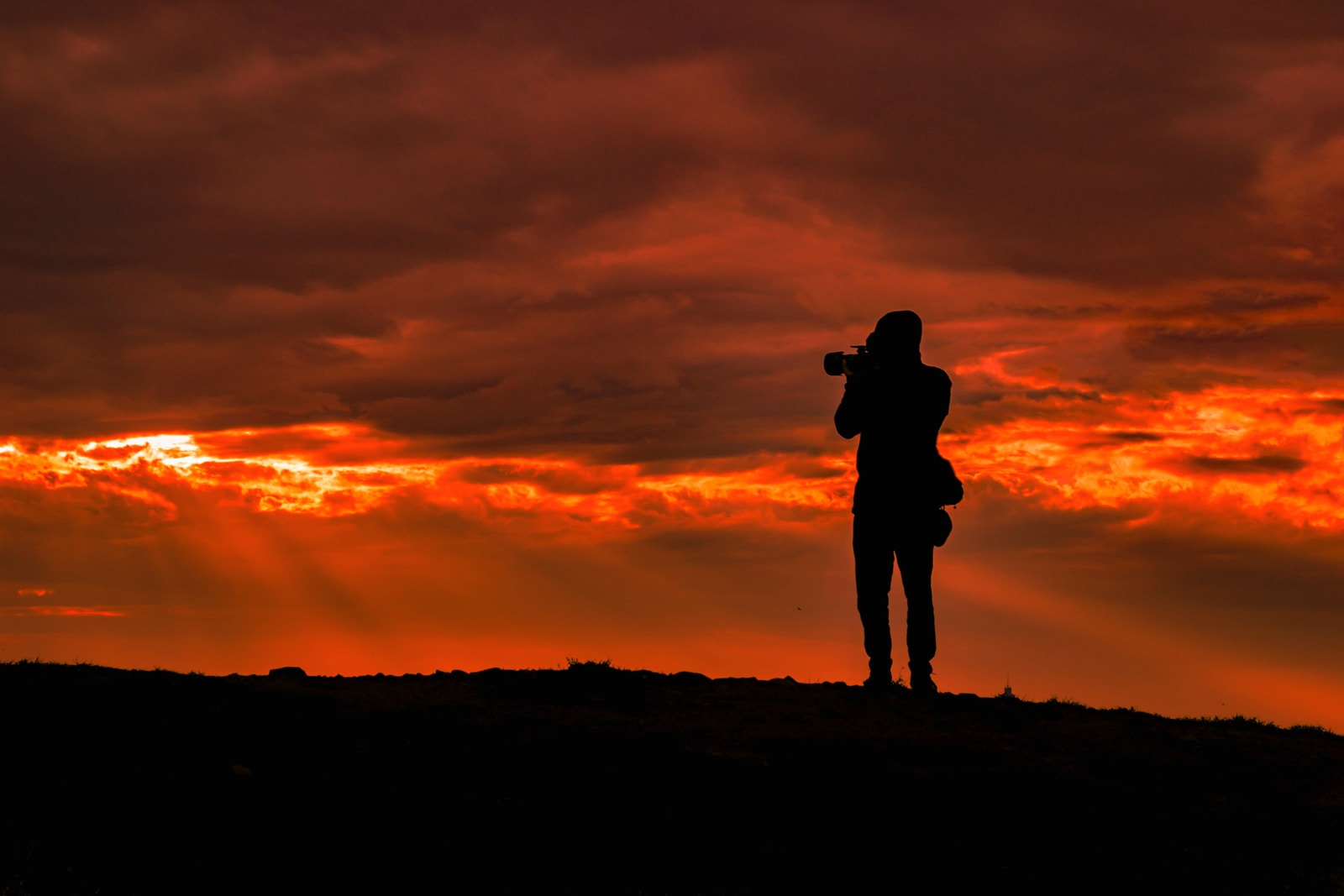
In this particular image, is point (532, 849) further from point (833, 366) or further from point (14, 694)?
point (833, 366)

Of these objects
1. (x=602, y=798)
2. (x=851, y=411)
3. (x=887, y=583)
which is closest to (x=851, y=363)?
(x=851, y=411)

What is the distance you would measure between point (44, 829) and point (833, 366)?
9.30 meters

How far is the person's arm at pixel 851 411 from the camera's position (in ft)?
48.3

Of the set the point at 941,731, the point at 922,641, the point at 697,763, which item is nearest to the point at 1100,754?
the point at 941,731

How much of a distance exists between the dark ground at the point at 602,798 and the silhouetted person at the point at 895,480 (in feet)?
5.78

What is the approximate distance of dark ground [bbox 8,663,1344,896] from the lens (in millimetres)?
9047

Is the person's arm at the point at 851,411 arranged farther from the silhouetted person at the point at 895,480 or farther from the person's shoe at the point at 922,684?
the person's shoe at the point at 922,684

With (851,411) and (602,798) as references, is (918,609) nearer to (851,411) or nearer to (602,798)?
(851,411)

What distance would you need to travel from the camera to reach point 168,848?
9.11 meters

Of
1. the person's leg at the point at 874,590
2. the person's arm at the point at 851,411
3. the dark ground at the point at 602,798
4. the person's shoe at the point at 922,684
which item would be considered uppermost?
the person's arm at the point at 851,411

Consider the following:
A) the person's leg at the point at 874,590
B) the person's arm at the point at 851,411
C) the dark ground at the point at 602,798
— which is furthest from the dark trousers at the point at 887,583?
the dark ground at the point at 602,798

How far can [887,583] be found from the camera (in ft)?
49.3

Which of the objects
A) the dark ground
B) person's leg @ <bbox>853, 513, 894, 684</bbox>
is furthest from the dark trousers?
the dark ground

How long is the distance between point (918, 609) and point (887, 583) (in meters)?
0.47
